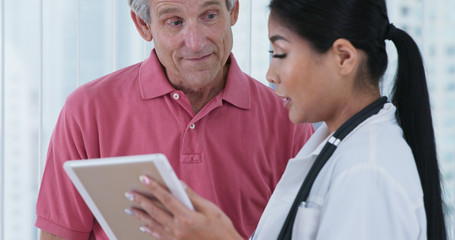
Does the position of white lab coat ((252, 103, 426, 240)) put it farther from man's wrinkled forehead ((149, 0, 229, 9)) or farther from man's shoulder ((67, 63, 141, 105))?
man's shoulder ((67, 63, 141, 105))

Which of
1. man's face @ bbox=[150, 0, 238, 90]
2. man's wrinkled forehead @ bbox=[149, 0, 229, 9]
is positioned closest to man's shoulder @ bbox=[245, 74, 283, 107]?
Answer: man's face @ bbox=[150, 0, 238, 90]

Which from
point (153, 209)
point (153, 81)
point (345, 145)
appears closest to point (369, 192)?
point (345, 145)

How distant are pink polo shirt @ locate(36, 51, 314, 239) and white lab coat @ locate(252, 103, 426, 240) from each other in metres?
0.49

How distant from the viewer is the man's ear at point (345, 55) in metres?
1.14

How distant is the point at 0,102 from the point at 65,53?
0.97 ft

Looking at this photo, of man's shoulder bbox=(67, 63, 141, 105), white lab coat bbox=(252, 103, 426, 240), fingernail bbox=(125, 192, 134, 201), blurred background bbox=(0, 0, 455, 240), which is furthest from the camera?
blurred background bbox=(0, 0, 455, 240)

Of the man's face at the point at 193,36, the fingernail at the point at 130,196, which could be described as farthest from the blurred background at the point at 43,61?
the fingernail at the point at 130,196

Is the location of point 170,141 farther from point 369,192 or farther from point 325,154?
point 369,192

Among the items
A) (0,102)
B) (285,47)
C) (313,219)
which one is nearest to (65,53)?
(0,102)

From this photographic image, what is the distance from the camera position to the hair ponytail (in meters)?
1.22

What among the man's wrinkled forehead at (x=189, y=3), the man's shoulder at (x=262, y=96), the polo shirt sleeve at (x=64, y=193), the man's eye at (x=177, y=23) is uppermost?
the man's wrinkled forehead at (x=189, y=3)

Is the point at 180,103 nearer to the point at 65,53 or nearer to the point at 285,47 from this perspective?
the point at 285,47

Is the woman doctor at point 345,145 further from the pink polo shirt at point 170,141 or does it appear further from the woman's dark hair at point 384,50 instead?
the pink polo shirt at point 170,141

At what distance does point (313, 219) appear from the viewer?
1.11 m
